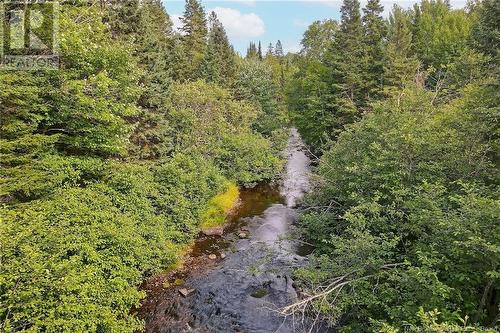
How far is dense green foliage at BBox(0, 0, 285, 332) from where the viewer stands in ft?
32.0

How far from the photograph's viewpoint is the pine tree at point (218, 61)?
1544 inches

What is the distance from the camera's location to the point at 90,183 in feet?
46.6

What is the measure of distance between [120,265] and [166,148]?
36.9ft

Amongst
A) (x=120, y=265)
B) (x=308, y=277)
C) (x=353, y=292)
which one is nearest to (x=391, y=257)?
(x=353, y=292)

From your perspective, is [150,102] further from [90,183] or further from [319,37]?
[319,37]

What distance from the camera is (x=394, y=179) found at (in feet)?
44.1

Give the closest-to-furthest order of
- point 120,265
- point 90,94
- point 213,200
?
1. point 120,265
2. point 90,94
3. point 213,200

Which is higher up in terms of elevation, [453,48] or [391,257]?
[453,48]

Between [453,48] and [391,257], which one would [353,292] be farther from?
[453,48]

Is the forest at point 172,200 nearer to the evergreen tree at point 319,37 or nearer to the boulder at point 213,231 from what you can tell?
the boulder at point 213,231

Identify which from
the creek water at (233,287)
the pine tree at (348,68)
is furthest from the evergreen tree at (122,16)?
the pine tree at (348,68)

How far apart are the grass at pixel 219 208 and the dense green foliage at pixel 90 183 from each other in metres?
0.35

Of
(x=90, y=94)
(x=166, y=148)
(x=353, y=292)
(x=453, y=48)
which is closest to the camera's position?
(x=353, y=292)

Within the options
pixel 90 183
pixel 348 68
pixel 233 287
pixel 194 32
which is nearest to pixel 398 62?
pixel 348 68
